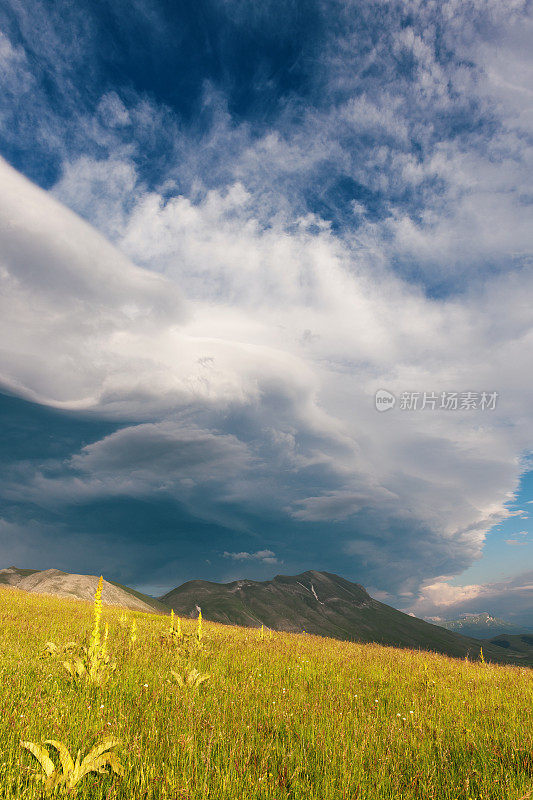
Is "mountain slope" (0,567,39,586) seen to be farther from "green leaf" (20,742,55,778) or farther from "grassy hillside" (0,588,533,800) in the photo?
"green leaf" (20,742,55,778)

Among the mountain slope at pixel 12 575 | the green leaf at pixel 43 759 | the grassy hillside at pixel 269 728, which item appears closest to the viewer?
the green leaf at pixel 43 759

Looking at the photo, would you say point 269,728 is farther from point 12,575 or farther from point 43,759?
point 12,575

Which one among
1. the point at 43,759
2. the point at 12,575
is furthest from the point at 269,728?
the point at 12,575

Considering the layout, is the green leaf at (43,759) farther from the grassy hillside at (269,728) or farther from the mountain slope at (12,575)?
the mountain slope at (12,575)

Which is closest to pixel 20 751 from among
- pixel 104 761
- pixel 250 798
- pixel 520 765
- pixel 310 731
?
pixel 104 761

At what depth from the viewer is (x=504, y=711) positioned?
6688 millimetres

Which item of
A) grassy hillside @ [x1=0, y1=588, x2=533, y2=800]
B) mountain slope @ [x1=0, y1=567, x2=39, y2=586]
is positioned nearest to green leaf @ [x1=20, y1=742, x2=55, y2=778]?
grassy hillside @ [x1=0, y1=588, x2=533, y2=800]

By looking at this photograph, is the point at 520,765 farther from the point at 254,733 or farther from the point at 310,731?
the point at 254,733

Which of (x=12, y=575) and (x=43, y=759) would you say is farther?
(x=12, y=575)

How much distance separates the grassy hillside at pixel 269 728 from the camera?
3.93 meters

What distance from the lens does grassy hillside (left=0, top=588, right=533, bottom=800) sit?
3.93 m

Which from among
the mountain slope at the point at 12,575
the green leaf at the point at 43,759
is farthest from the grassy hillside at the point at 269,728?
the mountain slope at the point at 12,575

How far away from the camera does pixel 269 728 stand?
5.22 metres

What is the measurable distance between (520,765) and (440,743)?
0.84m
